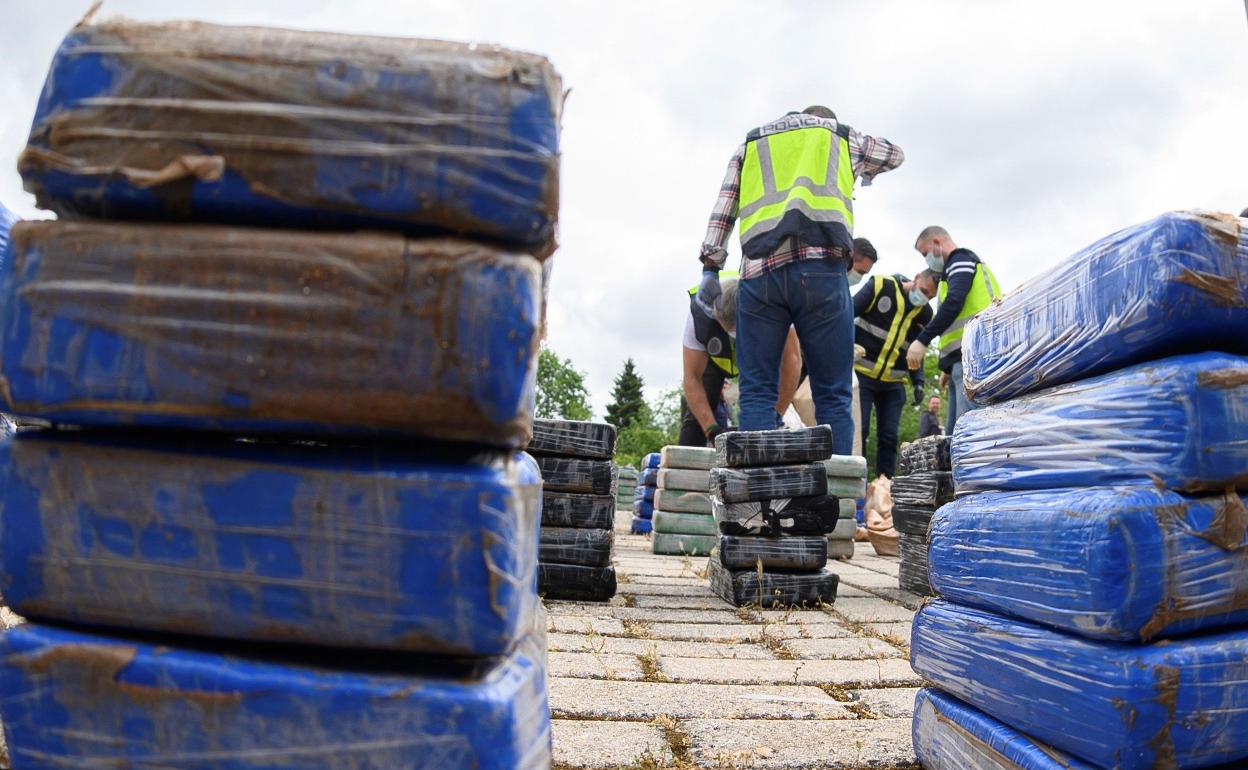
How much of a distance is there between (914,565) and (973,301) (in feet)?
8.33

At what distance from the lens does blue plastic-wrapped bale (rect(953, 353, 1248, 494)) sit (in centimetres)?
149

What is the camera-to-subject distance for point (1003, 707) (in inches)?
70.8

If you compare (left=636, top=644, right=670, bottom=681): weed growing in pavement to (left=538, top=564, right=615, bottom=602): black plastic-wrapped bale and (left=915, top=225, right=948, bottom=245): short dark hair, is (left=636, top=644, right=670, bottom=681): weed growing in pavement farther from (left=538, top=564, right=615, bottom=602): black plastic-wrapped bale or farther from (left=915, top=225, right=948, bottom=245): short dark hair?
(left=915, top=225, right=948, bottom=245): short dark hair

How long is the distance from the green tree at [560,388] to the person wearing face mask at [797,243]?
5282 centimetres

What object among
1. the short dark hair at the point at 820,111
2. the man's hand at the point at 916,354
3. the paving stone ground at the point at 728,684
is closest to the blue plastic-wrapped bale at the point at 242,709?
the paving stone ground at the point at 728,684

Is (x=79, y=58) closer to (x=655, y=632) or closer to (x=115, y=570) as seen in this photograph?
(x=115, y=570)

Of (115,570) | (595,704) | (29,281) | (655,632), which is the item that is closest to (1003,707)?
(595,704)

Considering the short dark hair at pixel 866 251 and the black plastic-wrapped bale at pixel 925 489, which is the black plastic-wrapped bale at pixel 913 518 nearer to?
the black plastic-wrapped bale at pixel 925 489

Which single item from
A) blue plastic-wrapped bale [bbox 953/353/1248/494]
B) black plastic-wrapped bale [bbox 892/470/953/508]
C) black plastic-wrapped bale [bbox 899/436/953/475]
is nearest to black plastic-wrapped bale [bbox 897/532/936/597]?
black plastic-wrapped bale [bbox 892/470/953/508]

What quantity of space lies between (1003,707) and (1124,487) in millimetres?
513

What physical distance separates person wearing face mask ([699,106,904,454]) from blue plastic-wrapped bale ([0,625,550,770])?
3.80 m

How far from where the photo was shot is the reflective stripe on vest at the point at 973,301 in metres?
6.58

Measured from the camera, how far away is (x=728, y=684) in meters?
2.75

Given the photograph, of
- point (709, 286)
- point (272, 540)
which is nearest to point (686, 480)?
point (709, 286)
